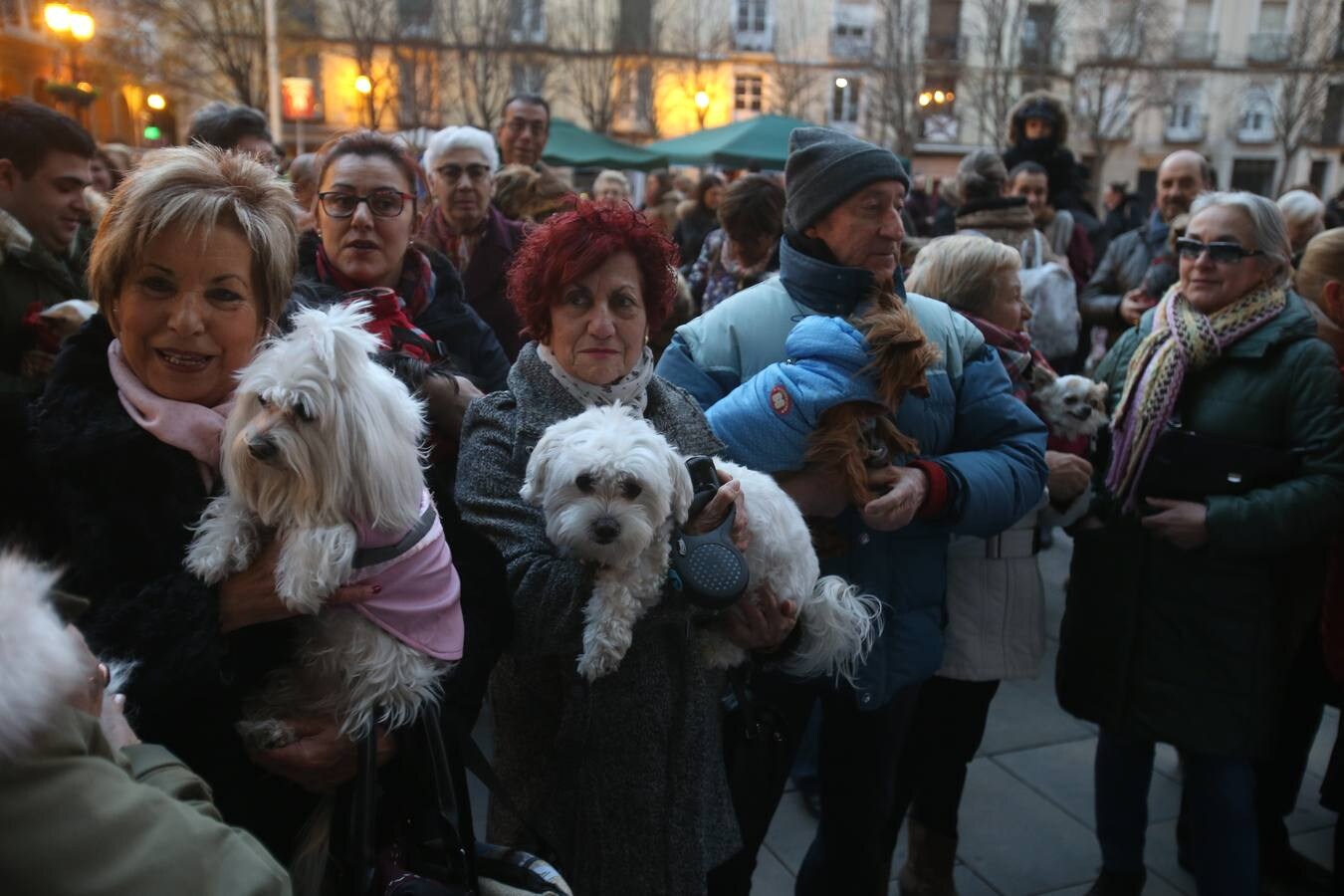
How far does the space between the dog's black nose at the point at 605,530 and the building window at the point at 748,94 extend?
40.4 meters

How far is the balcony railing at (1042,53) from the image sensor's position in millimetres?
33656

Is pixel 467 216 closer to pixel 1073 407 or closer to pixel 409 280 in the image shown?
pixel 409 280

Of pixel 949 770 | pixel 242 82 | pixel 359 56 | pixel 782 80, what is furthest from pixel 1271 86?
pixel 949 770

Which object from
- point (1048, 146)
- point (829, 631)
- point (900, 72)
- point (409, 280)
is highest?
point (900, 72)

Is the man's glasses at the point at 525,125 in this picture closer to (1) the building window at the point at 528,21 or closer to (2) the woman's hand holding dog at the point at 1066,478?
(2) the woman's hand holding dog at the point at 1066,478

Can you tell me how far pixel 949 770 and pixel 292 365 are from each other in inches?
106

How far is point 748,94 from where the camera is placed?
39.2 metres

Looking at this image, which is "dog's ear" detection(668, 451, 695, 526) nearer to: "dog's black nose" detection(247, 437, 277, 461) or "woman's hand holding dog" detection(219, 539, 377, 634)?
"woman's hand holding dog" detection(219, 539, 377, 634)

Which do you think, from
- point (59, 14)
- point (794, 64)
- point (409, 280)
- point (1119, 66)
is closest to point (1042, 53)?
point (1119, 66)

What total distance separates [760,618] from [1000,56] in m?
34.7

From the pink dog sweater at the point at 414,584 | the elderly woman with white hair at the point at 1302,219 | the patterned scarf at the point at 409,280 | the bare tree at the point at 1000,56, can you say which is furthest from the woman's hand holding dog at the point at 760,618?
the bare tree at the point at 1000,56

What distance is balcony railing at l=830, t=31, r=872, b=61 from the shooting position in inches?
1500

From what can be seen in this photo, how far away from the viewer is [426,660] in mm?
1693

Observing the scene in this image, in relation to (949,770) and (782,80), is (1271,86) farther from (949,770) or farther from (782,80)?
(949,770)
